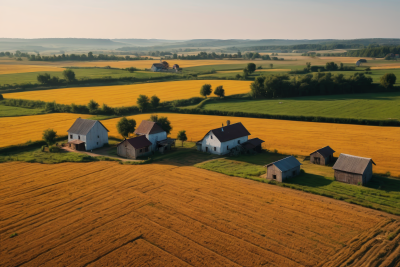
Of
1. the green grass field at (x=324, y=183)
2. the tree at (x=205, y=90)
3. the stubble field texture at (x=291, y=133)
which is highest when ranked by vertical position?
the tree at (x=205, y=90)

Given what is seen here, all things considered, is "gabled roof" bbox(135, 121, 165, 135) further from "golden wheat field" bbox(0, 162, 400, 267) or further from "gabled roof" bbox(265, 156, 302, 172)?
"gabled roof" bbox(265, 156, 302, 172)

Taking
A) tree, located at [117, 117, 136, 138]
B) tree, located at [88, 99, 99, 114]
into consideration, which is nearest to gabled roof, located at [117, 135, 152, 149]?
tree, located at [117, 117, 136, 138]

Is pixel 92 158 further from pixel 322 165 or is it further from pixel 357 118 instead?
pixel 357 118

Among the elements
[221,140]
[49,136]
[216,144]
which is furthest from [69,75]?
[221,140]

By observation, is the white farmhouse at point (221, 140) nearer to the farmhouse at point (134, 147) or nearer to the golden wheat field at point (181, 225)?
the farmhouse at point (134, 147)

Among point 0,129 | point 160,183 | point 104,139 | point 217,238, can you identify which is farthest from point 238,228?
point 0,129

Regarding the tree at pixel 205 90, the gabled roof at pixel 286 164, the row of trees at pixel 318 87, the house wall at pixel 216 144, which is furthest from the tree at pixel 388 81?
the gabled roof at pixel 286 164

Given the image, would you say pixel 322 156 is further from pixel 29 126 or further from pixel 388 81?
pixel 388 81
